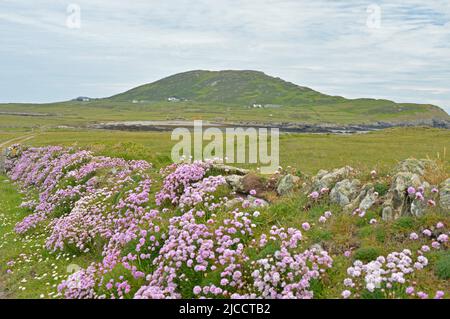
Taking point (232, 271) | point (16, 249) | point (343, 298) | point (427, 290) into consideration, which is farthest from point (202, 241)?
point (16, 249)

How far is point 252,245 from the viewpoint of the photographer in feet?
28.3

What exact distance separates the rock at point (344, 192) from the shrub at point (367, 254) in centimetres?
212

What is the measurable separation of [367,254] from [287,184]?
14.4ft

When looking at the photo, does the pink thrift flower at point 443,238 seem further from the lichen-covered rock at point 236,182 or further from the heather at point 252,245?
the lichen-covered rock at point 236,182

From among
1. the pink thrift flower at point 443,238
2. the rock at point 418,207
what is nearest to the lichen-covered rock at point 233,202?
the rock at point 418,207

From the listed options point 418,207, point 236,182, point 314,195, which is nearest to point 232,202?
point 236,182

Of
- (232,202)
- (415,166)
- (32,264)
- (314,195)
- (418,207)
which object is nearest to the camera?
(418,207)

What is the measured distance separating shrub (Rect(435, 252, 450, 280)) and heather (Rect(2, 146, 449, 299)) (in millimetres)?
20

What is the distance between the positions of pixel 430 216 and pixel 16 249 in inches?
518

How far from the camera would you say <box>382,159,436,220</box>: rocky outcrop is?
346 inches

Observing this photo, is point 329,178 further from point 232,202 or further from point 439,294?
point 439,294

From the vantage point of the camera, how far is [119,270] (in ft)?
30.2

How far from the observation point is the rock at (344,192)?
1004 centimetres
